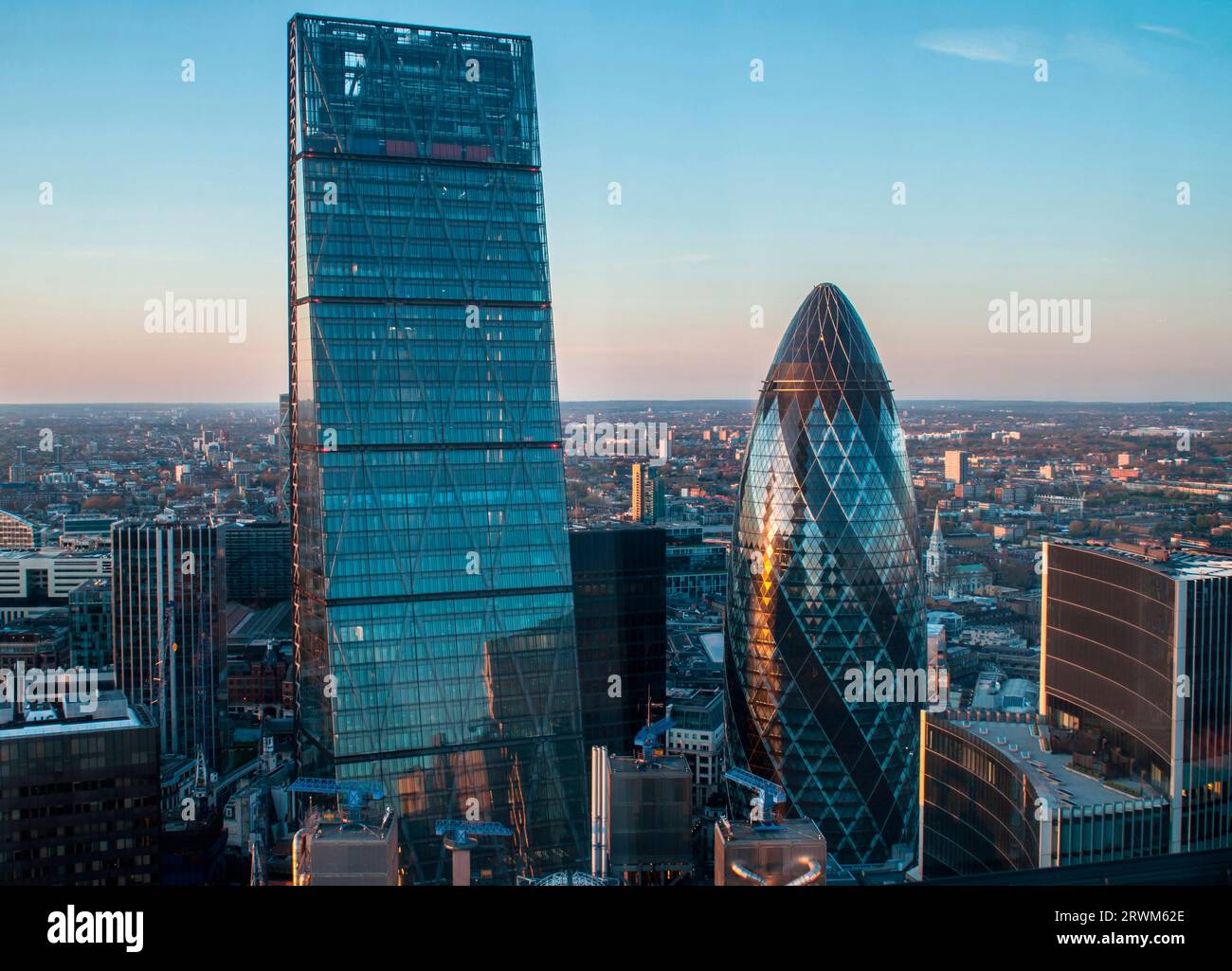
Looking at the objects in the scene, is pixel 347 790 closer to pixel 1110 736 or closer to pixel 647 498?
pixel 1110 736

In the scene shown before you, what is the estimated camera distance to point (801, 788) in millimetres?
16875

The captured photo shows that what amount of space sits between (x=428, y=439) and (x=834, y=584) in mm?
6058

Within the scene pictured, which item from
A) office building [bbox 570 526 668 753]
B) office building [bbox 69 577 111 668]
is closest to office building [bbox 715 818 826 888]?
office building [bbox 570 526 668 753]

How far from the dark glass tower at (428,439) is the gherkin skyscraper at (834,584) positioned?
3.22 meters

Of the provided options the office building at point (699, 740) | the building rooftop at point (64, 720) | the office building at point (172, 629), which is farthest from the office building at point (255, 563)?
the building rooftop at point (64, 720)

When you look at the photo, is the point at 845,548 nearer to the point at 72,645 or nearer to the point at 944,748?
the point at 944,748

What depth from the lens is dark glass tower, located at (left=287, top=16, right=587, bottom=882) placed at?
48.7 ft

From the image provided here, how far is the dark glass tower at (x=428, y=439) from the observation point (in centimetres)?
1484

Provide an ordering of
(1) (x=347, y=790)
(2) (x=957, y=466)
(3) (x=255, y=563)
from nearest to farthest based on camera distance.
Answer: (1) (x=347, y=790) < (2) (x=957, y=466) < (3) (x=255, y=563)

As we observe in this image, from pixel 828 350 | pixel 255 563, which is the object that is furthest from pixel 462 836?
pixel 255 563

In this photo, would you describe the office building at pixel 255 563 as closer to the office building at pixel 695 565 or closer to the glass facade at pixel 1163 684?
the office building at pixel 695 565

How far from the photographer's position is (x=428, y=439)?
50.0 feet
